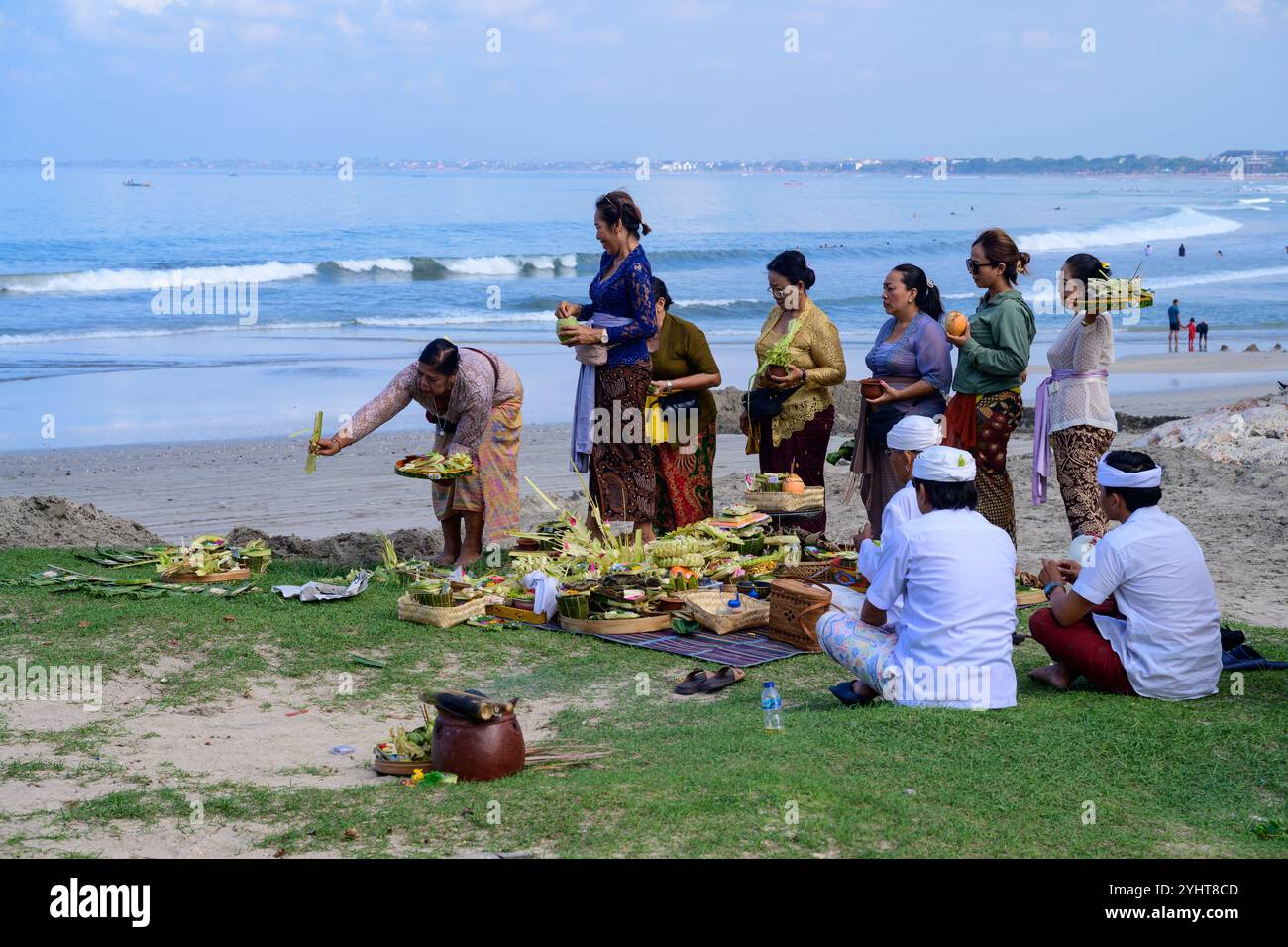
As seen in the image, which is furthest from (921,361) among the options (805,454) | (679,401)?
(679,401)

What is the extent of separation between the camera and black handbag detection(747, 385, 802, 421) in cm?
915

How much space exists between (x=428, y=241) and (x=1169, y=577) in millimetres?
43925

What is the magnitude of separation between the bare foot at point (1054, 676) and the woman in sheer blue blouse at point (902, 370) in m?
2.31

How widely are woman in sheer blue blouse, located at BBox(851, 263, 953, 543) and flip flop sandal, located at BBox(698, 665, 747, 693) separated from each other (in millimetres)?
2027

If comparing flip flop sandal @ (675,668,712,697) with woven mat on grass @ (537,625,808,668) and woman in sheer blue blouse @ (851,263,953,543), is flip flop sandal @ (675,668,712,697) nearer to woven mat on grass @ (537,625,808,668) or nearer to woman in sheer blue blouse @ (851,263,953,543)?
woven mat on grass @ (537,625,808,668)

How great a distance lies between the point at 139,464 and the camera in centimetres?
1441

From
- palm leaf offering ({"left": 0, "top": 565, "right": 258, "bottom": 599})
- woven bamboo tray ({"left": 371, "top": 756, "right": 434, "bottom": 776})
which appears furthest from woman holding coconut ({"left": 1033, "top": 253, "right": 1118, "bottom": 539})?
palm leaf offering ({"left": 0, "top": 565, "right": 258, "bottom": 599})

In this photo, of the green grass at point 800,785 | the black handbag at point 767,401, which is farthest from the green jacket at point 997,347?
the green grass at point 800,785

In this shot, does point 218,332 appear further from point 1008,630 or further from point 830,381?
point 1008,630

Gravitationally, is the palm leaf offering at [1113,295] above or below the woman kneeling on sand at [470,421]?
above

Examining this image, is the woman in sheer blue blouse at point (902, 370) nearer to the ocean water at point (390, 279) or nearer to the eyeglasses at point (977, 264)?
the eyeglasses at point (977, 264)

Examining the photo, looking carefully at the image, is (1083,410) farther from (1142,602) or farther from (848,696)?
(848,696)

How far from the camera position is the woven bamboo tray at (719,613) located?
25.1ft
